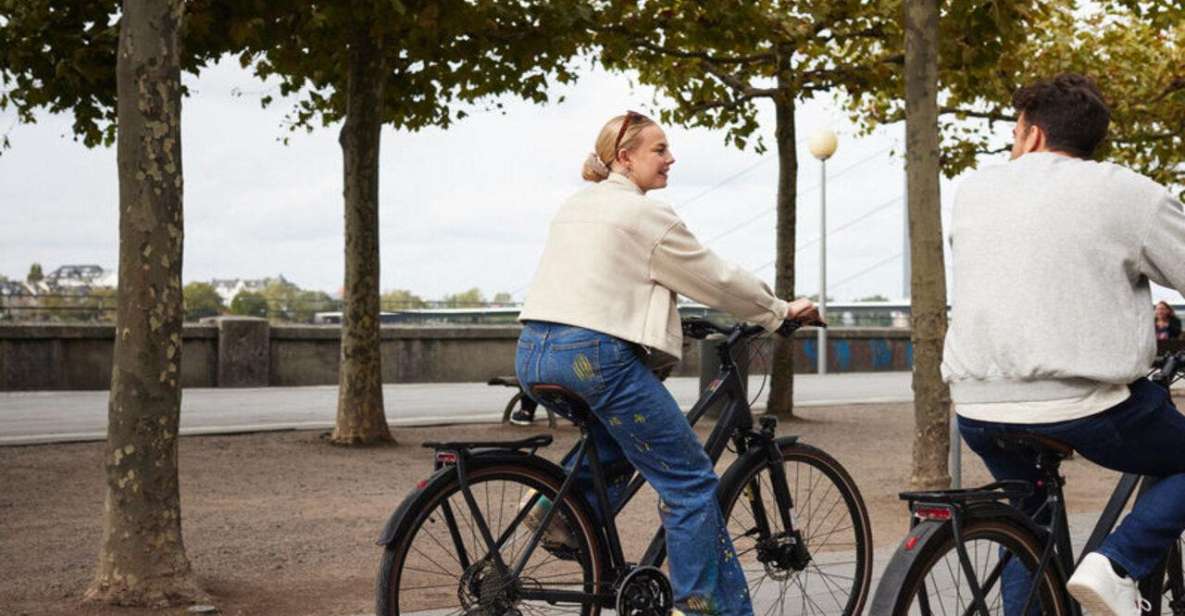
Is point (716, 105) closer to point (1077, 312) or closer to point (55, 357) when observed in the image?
point (55, 357)

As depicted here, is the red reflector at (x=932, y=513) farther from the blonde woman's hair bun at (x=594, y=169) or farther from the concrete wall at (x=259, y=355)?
the concrete wall at (x=259, y=355)

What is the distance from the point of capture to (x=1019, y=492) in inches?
151

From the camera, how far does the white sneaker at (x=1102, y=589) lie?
12.0ft

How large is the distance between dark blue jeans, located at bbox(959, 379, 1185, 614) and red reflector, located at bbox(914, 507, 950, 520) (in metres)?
0.27

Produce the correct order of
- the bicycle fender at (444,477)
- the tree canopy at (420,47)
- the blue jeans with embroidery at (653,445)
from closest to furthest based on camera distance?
the bicycle fender at (444,477)
the blue jeans with embroidery at (653,445)
the tree canopy at (420,47)

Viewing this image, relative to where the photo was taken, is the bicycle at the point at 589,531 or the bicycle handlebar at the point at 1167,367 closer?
the bicycle handlebar at the point at 1167,367

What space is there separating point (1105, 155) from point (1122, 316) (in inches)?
815

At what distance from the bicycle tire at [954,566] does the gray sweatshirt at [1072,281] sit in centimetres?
31

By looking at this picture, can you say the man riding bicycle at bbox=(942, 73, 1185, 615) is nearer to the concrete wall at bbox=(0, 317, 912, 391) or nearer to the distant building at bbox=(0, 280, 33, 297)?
the concrete wall at bbox=(0, 317, 912, 391)

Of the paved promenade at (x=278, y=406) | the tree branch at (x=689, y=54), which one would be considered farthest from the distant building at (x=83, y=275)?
the tree branch at (x=689, y=54)

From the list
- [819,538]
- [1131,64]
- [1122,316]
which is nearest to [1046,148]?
[1122,316]

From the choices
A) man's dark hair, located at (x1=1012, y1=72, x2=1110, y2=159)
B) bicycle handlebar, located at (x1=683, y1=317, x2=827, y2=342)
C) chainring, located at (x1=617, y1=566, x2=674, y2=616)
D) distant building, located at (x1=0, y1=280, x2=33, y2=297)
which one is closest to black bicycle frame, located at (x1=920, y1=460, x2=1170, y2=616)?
man's dark hair, located at (x1=1012, y1=72, x2=1110, y2=159)

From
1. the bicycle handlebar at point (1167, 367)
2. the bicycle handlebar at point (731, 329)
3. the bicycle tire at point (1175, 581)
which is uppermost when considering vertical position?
the bicycle handlebar at point (731, 329)

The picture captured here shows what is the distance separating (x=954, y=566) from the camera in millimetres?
3607
